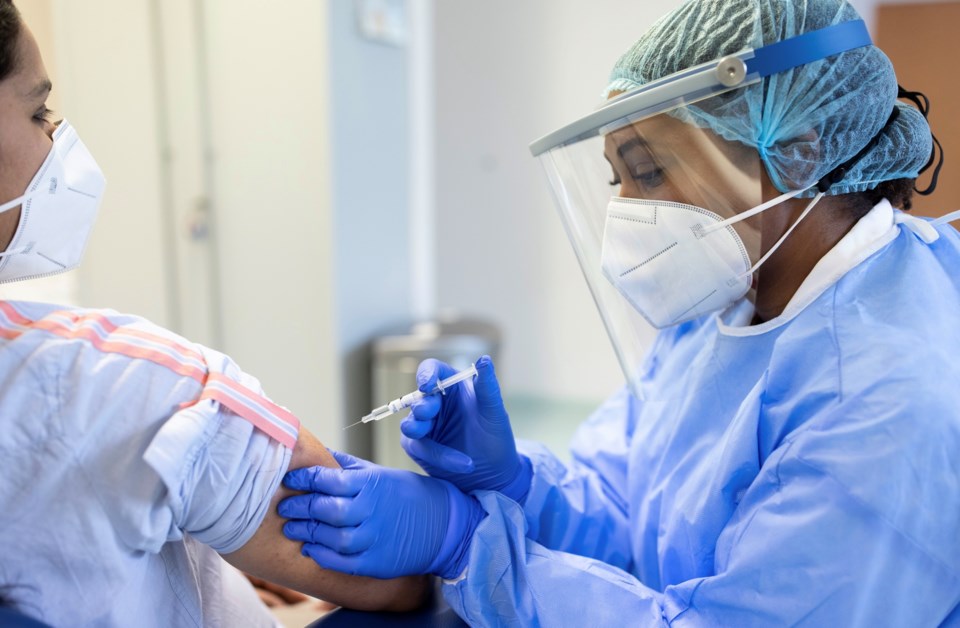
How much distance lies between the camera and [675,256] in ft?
3.64

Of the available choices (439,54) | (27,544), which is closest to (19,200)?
(27,544)

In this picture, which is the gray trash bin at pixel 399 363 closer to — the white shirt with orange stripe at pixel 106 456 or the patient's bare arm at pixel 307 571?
the patient's bare arm at pixel 307 571

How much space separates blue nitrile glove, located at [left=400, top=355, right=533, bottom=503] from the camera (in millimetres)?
1132

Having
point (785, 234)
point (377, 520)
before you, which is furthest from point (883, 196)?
point (377, 520)

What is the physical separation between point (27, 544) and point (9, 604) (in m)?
0.07

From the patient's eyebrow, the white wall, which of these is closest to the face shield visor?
the patient's eyebrow

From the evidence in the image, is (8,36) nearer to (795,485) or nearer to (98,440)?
(98,440)

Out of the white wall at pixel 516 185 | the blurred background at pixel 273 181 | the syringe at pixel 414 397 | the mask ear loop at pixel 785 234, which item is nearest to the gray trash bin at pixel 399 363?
the blurred background at pixel 273 181

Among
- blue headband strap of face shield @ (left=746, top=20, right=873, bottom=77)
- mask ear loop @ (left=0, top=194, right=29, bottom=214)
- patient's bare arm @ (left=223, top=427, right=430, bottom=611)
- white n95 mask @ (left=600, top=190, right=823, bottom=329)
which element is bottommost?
patient's bare arm @ (left=223, top=427, right=430, bottom=611)

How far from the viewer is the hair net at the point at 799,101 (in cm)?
99

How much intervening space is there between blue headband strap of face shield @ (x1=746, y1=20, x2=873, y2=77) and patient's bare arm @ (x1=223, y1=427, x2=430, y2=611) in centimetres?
73

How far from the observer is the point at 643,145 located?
3.51 ft

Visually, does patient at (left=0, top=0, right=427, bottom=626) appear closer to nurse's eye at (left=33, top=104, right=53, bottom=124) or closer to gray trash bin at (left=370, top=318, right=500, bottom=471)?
nurse's eye at (left=33, top=104, right=53, bottom=124)

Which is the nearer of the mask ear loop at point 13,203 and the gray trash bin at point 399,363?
the mask ear loop at point 13,203
